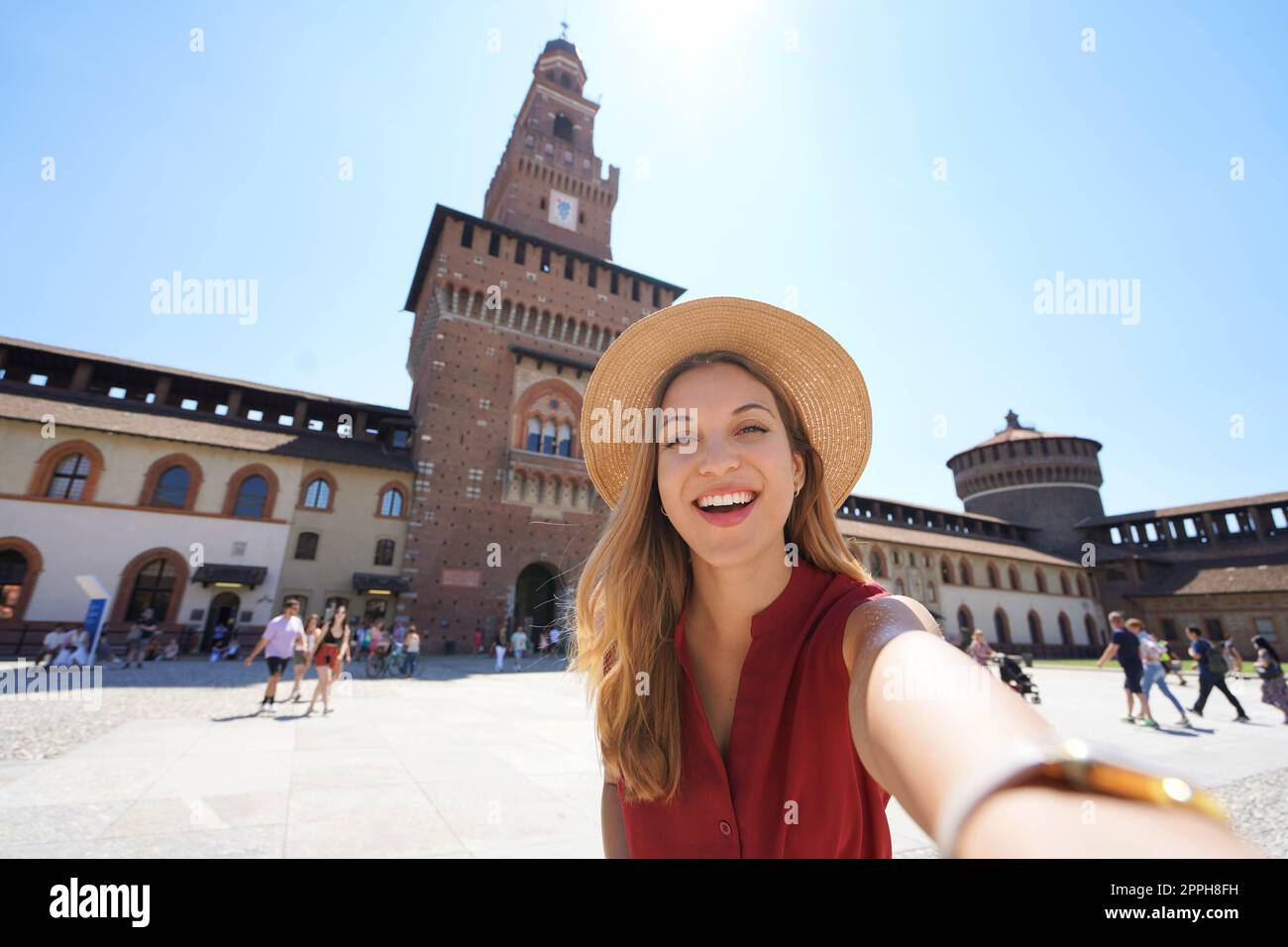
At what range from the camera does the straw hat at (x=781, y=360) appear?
6.98ft

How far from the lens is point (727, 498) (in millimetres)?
1643

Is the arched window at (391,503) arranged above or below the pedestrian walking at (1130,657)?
above

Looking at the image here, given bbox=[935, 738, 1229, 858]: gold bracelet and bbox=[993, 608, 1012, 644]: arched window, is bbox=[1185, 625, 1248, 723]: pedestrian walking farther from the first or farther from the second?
bbox=[993, 608, 1012, 644]: arched window

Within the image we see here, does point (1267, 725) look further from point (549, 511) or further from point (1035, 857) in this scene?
point (549, 511)

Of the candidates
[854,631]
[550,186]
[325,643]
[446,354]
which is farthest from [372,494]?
[854,631]

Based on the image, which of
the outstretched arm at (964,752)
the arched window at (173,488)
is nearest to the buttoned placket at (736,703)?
the outstretched arm at (964,752)

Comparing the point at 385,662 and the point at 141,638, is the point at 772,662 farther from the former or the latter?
the point at 141,638

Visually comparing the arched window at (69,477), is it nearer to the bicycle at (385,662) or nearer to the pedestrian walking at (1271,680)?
the bicycle at (385,662)

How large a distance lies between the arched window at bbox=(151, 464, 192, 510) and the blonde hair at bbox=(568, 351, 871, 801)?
25.4 m

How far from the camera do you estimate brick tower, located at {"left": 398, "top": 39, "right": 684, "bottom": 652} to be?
23.5 m

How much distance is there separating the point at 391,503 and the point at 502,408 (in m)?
6.76

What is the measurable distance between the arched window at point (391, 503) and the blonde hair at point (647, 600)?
24057 millimetres

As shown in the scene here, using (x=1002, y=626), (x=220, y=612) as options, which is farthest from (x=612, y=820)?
(x=1002, y=626)

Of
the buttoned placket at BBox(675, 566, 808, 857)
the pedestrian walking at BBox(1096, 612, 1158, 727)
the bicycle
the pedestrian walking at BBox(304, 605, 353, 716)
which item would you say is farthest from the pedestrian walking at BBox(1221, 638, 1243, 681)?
the bicycle
